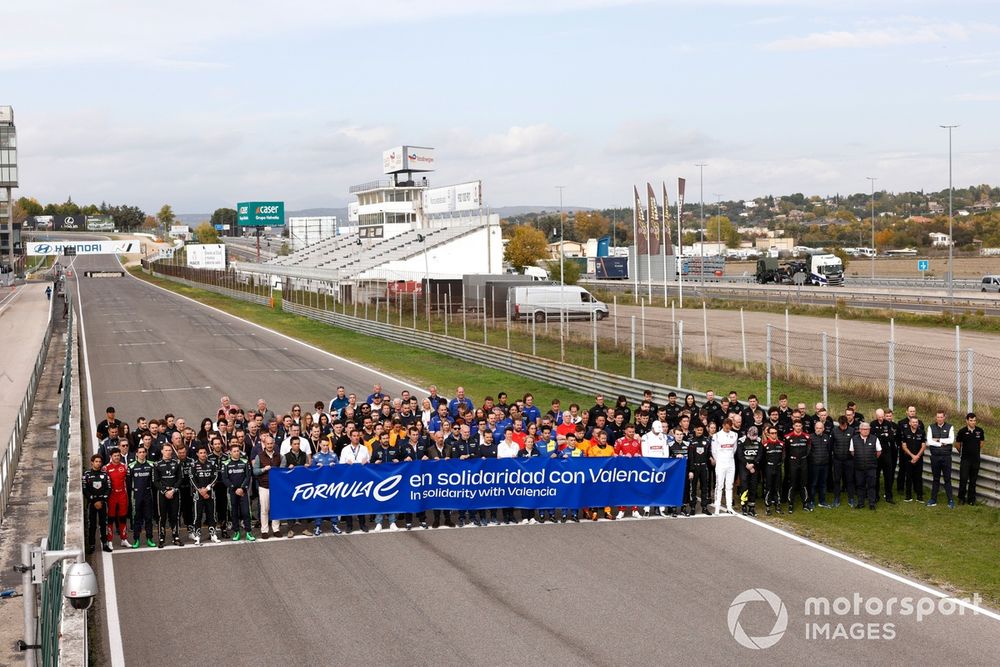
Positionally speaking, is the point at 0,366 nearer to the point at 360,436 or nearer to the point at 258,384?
the point at 258,384

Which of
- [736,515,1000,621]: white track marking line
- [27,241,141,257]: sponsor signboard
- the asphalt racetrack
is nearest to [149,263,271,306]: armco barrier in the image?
[27,241,141,257]: sponsor signboard

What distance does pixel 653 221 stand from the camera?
2168 inches

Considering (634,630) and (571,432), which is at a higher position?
(571,432)

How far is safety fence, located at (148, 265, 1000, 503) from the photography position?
27.8 m

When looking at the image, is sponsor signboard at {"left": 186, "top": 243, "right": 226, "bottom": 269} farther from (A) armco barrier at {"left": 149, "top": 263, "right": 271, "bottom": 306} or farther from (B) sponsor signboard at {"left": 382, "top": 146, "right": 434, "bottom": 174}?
(B) sponsor signboard at {"left": 382, "top": 146, "right": 434, "bottom": 174}

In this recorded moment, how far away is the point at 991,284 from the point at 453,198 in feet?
161

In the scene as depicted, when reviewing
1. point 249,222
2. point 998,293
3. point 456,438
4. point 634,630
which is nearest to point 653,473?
point 456,438

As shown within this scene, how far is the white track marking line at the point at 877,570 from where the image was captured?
12211 millimetres

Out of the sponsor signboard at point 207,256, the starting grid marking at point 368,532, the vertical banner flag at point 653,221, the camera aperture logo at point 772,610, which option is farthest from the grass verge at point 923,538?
the sponsor signboard at point 207,256

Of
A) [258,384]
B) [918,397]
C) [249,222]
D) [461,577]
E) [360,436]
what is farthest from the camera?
[249,222]

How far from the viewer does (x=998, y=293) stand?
209ft

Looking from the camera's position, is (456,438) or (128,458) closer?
(128,458)

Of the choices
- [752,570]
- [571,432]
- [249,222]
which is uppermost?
[249,222]

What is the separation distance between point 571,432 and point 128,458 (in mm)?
6976
